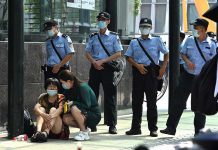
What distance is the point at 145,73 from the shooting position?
8531 millimetres

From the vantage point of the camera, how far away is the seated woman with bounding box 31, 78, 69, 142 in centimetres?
802

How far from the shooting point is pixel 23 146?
7512mm

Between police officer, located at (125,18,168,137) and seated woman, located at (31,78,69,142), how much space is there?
1.17 metres

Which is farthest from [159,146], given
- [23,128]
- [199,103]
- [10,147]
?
[23,128]

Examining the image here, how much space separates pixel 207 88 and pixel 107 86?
16.2ft

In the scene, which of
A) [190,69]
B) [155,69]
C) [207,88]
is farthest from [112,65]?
[207,88]

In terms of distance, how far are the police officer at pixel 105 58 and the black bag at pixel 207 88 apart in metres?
4.70

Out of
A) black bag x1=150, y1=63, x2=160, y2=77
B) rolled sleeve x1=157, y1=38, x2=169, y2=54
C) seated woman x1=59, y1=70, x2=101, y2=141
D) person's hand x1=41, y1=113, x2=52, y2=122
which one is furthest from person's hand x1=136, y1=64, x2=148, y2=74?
person's hand x1=41, y1=113, x2=52, y2=122

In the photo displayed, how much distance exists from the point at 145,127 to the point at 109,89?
4.08 feet

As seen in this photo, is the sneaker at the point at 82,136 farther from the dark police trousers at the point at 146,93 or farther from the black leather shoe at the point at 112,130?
the dark police trousers at the point at 146,93

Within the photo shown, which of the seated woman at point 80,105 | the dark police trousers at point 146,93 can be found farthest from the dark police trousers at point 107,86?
the seated woman at point 80,105

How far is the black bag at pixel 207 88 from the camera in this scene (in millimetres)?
3988

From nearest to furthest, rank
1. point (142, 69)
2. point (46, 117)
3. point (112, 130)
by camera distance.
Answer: point (46, 117)
point (142, 69)
point (112, 130)

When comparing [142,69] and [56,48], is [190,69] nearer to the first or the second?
[142,69]
